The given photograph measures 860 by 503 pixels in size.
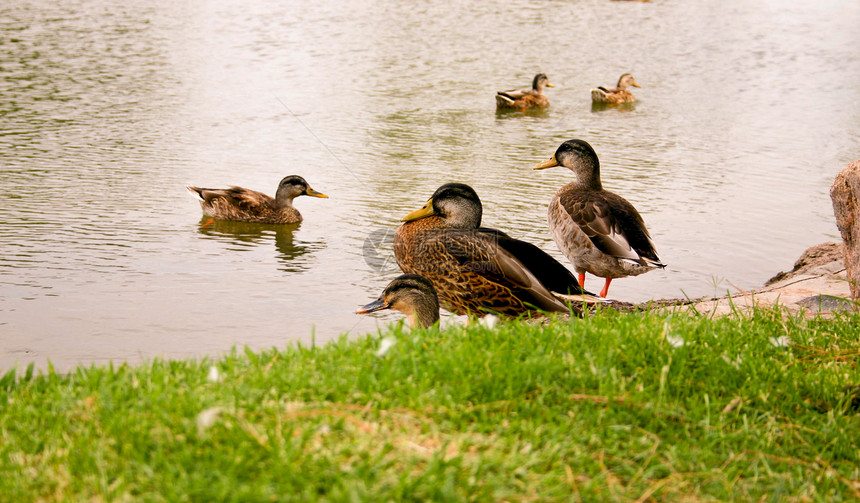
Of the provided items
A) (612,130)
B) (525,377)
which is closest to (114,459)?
(525,377)

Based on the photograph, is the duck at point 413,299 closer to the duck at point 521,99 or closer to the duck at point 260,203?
the duck at point 260,203

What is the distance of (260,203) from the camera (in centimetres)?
1116

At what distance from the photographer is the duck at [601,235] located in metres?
7.98

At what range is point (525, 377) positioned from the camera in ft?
13.4

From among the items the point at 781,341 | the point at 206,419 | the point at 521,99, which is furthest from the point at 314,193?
the point at 206,419

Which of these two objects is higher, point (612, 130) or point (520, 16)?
point (520, 16)

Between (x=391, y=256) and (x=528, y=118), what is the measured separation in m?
9.32

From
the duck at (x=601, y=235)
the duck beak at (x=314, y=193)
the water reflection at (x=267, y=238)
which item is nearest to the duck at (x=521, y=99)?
the duck beak at (x=314, y=193)

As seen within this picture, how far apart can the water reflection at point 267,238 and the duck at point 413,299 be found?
3.62 m

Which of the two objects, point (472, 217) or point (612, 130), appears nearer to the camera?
point (472, 217)

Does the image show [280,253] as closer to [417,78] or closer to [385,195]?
[385,195]

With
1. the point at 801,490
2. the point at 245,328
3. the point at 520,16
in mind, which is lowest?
the point at 245,328

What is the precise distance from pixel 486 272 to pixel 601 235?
2112 mm

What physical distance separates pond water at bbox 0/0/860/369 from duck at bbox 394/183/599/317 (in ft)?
3.35
